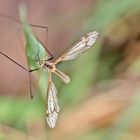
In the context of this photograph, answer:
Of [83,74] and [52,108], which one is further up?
[83,74]

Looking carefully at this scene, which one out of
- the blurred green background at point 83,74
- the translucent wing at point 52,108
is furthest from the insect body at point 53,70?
the blurred green background at point 83,74

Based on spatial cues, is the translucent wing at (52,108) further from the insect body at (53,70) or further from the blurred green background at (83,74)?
the blurred green background at (83,74)

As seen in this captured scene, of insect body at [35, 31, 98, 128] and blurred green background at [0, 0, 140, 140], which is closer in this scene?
insect body at [35, 31, 98, 128]

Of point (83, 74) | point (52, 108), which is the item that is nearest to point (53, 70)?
point (52, 108)

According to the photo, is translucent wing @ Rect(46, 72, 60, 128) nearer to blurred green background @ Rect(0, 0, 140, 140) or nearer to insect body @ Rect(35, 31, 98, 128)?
insect body @ Rect(35, 31, 98, 128)

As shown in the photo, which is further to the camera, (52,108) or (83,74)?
(83,74)

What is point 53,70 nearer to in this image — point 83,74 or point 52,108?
point 52,108

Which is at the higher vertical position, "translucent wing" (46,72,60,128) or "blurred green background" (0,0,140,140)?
"blurred green background" (0,0,140,140)

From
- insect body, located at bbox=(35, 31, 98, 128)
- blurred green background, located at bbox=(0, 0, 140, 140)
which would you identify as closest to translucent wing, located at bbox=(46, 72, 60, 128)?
insect body, located at bbox=(35, 31, 98, 128)
